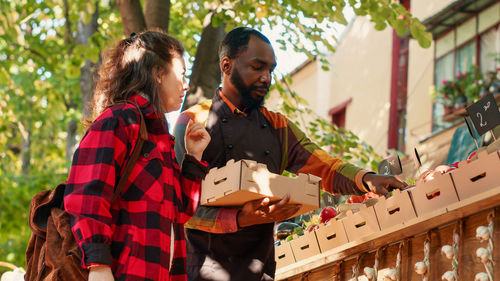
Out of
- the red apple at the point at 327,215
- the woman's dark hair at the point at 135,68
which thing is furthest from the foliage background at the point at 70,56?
the woman's dark hair at the point at 135,68

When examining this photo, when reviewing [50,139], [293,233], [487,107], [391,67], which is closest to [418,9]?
[391,67]

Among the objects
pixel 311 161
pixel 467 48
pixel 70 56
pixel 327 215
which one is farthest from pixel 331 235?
pixel 467 48

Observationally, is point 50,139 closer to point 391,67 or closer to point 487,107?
point 391,67

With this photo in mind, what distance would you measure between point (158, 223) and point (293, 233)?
6.62 feet

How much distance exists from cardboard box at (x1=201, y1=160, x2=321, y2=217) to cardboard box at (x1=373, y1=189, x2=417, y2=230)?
289 mm

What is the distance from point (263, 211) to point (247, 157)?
17.8 inches

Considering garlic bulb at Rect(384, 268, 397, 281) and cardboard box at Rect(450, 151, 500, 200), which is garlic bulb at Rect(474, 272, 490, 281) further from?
garlic bulb at Rect(384, 268, 397, 281)

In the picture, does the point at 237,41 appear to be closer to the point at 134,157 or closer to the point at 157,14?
the point at 134,157

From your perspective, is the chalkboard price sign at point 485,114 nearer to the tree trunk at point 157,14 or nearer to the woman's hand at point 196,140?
the woman's hand at point 196,140

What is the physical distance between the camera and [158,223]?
275 cm

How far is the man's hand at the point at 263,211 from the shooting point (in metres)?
3.20

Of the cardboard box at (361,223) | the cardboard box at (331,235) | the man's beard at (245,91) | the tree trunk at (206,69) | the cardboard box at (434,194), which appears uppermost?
the tree trunk at (206,69)

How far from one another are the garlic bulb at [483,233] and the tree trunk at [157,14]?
5.05 meters

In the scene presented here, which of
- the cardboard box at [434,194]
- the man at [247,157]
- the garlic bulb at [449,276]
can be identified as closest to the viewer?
the garlic bulb at [449,276]
